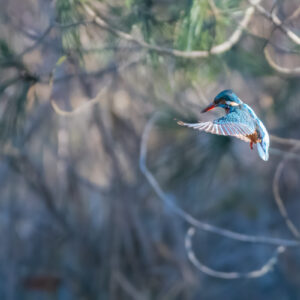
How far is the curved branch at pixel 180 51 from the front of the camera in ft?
Answer: 4.33

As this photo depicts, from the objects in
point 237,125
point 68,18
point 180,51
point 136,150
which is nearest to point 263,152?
point 237,125

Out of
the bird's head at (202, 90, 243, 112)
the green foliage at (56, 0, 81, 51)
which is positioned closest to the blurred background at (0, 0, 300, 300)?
the green foliage at (56, 0, 81, 51)

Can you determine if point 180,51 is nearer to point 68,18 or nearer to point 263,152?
point 68,18

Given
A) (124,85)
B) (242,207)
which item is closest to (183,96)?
(124,85)

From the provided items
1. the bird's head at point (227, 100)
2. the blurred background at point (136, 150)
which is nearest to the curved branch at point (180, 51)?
the blurred background at point (136, 150)

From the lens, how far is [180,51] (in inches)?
52.3

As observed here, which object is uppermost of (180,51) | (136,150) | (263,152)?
(136,150)

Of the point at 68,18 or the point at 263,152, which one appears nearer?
the point at 263,152

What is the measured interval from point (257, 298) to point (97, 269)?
81 cm

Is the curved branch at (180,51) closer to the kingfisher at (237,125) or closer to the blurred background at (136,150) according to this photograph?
Result: the blurred background at (136,150)

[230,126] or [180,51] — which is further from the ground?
[180,51]

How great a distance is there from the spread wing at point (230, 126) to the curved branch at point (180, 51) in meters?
0.78

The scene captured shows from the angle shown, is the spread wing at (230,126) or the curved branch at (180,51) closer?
the spread wing at (230,126)

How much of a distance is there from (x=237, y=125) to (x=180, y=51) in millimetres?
837
